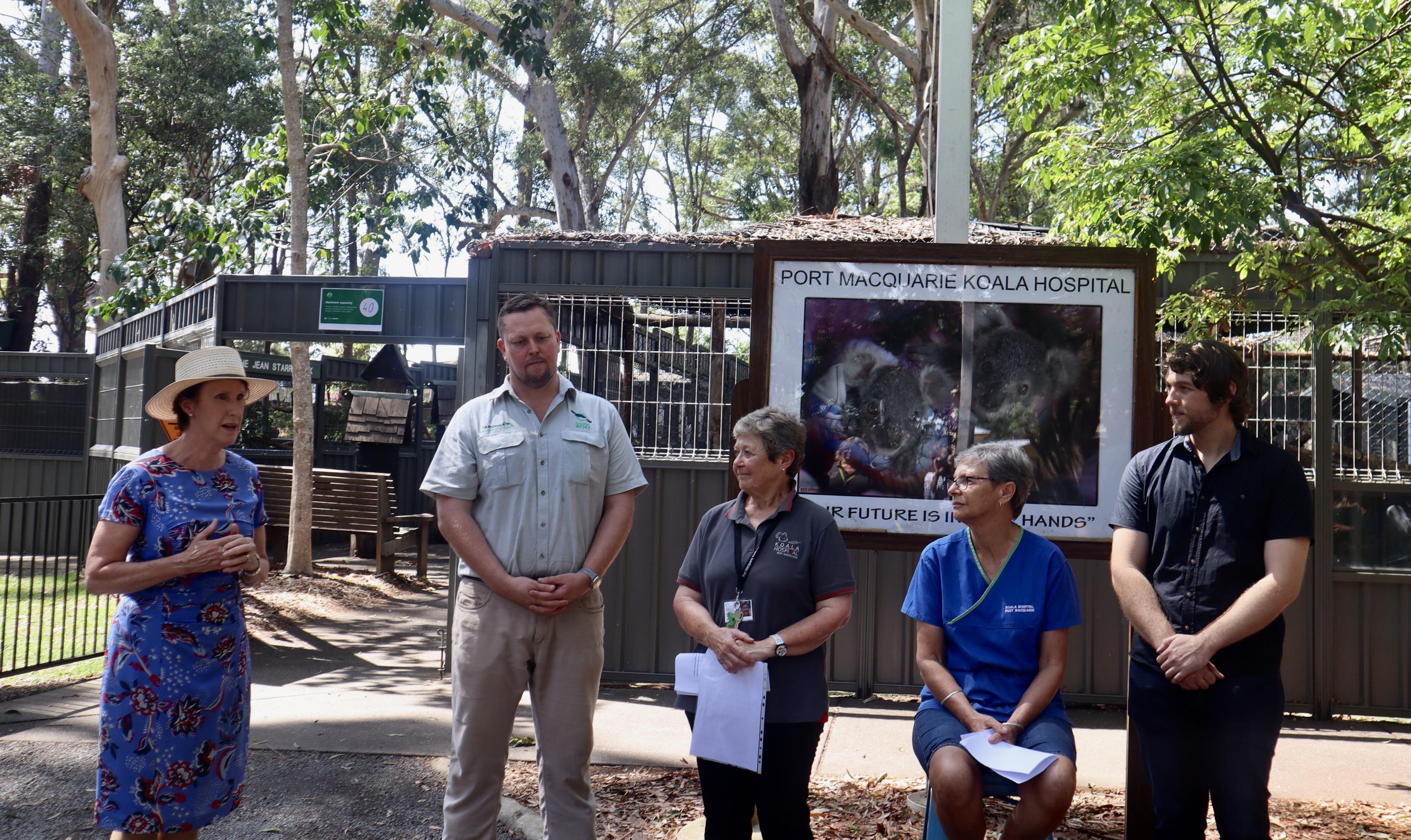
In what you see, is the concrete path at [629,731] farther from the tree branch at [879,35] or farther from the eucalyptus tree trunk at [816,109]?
the tree branch at [879,35]

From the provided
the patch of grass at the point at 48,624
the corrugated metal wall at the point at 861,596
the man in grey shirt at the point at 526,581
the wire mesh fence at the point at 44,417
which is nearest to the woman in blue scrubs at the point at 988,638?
the man in grey shirt at the point at 526,581

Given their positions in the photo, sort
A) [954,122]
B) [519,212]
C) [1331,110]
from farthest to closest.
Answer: [519,212], [1331,110], [954,122]

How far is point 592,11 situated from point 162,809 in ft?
73.0

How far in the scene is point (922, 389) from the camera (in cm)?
423

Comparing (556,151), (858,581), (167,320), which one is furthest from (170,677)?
(556,151)

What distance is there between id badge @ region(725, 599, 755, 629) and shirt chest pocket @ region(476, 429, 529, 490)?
799 mm

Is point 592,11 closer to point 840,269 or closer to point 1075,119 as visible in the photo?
point 1075,119

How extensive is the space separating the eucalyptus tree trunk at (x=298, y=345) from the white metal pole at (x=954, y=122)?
7814 mm

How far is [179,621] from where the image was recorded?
3.15m

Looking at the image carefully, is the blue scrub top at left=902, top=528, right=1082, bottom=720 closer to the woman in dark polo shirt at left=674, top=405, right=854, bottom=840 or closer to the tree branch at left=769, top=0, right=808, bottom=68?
the woman in dark polo shirt at left=674, top=405, right=854, bottom=840

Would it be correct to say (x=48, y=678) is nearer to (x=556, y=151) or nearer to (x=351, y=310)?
(x=351, y=310)

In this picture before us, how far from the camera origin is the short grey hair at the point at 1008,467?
3225mm

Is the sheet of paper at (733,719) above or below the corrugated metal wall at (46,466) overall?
below

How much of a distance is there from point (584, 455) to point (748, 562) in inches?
26.4
